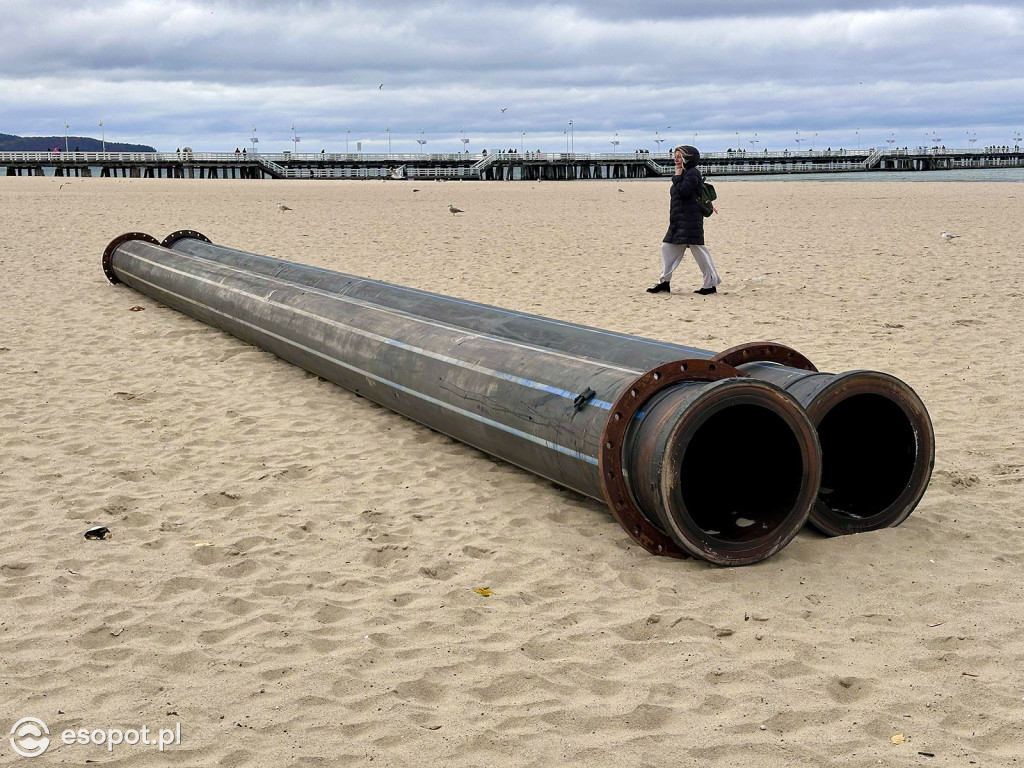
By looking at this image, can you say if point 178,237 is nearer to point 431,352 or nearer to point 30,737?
point 431,352

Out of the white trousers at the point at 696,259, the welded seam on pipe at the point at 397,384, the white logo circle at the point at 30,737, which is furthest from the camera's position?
the white trousers at the point at 696,259

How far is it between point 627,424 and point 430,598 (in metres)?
1.18

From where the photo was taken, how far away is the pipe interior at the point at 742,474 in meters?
4.50

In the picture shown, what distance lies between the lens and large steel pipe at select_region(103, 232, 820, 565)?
4254 millimetres

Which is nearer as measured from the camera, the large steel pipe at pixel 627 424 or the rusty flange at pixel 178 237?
the large steel pipe at pixel 627 424

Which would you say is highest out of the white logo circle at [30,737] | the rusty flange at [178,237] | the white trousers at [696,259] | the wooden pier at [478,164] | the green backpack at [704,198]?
the wooden pier at [478,164]

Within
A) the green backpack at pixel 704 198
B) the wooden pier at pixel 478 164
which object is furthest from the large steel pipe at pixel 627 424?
the wooden pier at pixel 478 164

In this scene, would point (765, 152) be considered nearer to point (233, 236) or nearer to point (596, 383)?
point (233, 236)

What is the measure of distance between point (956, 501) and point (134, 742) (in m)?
4.23

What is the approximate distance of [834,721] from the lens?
3262 millimetres

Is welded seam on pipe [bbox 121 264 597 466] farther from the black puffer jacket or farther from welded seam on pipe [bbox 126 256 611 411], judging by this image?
the black puffer jacket

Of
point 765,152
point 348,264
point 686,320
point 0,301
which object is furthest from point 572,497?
point 765,152

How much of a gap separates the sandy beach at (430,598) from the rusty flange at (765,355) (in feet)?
3.28

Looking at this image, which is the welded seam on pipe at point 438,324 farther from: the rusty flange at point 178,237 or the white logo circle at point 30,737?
the rusty flange at point 178,237
